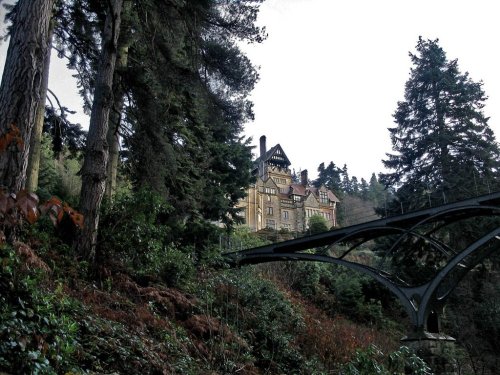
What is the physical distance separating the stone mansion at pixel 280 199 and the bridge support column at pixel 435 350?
3548 cm

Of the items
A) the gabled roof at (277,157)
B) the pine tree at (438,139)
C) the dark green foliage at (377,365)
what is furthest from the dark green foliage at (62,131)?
the gabled roof at (277,157)

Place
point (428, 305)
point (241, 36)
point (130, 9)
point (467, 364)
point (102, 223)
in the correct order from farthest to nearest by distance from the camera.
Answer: point (467, 364)
point (428, 305)
point (130, 9)
point (241, 36)
point (102, 223)

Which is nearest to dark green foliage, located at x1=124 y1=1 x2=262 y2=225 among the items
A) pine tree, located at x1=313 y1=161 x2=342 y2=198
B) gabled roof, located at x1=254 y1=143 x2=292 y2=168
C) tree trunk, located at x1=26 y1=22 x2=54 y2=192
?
tree trunk, located at x1=26 y1=22 x2=54 y2=192

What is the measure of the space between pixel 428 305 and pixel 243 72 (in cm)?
885

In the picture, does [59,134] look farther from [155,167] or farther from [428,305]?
[428,305]

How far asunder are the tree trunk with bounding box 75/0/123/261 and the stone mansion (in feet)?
127

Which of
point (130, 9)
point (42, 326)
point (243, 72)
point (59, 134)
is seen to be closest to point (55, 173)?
point (59, 134)

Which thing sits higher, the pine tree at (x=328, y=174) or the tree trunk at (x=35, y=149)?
the pine tree at (x=328, y=174)

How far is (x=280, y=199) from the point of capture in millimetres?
54125

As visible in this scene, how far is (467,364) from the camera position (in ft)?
58.7

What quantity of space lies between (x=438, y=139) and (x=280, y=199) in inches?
1180

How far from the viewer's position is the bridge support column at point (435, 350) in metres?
12.1

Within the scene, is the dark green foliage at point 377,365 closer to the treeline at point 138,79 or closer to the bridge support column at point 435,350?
the treeline at point 138,79

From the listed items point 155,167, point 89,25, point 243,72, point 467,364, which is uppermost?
point 89,25
